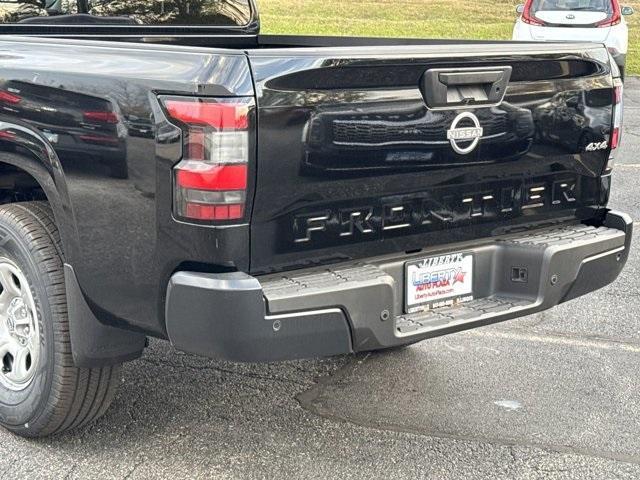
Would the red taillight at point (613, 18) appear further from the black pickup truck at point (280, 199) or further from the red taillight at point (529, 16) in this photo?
the black pickup truck at point (280, 199)

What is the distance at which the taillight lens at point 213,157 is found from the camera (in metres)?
2.86

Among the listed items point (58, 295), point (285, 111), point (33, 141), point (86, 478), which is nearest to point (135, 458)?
point (86, 478)

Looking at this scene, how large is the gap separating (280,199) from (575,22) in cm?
1187

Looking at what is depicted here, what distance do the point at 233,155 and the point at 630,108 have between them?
1173cm

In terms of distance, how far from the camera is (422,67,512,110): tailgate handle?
323cm

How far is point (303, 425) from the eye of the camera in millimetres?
3859

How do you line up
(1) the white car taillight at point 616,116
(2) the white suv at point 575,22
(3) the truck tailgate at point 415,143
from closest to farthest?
(3) the truck tailgate at point 415,143 → (1) the white car taillight at point 616,116 → (2) the white suv at point 575,22

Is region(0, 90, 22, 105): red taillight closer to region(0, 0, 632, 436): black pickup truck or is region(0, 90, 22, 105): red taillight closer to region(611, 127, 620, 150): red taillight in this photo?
region(0, 0, 632, 436): black pickup truck

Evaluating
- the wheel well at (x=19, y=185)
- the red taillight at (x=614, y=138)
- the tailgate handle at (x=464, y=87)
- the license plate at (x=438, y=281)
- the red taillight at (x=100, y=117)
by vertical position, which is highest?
the tailgate handle at (x=464, y=87)

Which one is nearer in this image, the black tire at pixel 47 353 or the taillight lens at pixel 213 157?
the taillight lens at pixel 213 157

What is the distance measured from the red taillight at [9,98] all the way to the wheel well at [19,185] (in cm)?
35

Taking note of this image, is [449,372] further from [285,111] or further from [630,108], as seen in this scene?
[630,108]

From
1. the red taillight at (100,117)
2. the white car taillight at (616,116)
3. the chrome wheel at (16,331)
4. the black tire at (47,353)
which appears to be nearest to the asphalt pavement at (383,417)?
the black tire at (47,353)

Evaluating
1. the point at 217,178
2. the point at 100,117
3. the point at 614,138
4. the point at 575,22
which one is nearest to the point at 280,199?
the point at 217,178
